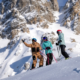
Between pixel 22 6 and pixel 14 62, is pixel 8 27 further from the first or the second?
pixel 14 62

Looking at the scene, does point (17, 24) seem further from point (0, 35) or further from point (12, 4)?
point (12, 4)

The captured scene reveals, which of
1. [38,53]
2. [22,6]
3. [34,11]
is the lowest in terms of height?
[38,53]

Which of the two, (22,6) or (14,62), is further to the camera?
(22,6)

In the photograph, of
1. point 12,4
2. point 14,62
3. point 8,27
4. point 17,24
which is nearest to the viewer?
point 14,62

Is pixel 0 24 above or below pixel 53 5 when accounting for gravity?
below

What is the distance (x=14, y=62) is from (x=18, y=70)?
11.3 feet

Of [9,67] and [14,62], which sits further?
[14,62]

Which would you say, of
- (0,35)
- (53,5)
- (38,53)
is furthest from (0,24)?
(38,53)

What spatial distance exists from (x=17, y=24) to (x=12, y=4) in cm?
2532

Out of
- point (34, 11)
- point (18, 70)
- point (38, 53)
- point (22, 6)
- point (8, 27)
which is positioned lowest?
point (18, 70)

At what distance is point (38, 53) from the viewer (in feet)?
18.6

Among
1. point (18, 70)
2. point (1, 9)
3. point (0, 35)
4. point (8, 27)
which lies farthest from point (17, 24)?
point (1, 9)

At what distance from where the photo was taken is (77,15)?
136ft

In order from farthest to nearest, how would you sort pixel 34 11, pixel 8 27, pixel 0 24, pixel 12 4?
pixel 12 4 → pixel 0 24 → pixel 34 11 → pixel 8 27
